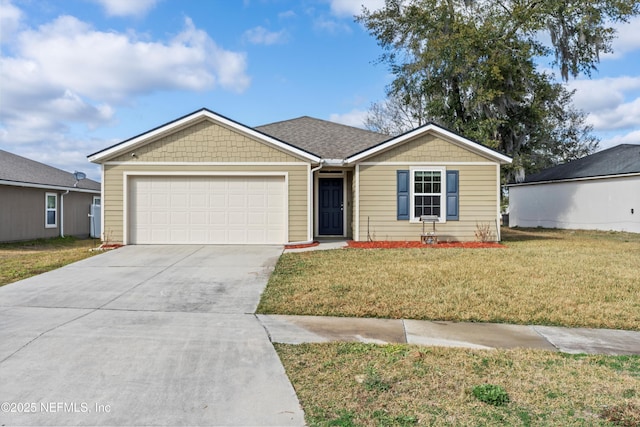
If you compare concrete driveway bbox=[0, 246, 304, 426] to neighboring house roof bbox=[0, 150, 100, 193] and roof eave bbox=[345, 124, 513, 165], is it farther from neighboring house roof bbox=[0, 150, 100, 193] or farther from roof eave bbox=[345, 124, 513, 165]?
neighboring house roof bbox=[0, 150, 100, 193]

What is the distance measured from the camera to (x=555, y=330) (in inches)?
218

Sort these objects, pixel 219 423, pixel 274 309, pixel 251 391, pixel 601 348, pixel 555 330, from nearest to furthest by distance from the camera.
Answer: pixel 219 423, pixel 251 391, pixel 601 348, pixel 555 330, pixel 274 309

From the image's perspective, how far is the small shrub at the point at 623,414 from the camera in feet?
10.1

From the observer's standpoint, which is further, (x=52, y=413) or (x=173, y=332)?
(x=173, y=332)

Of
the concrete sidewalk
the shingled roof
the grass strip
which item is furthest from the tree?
the grass strip

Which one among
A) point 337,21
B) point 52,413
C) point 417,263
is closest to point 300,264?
point 417,263

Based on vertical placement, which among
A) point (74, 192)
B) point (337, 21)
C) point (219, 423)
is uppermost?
point (337, 21)

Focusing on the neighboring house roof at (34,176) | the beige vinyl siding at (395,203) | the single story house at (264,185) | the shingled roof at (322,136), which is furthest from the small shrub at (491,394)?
the neighboring house roof at (34,176)

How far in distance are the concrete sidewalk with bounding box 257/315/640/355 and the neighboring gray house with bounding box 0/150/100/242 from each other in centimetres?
1488

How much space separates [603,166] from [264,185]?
17.8 m

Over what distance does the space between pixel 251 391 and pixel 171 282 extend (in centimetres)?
486

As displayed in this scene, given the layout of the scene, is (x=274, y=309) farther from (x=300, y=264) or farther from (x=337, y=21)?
(x=337, y=21)

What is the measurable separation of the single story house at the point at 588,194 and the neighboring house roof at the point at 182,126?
15454 millimetres

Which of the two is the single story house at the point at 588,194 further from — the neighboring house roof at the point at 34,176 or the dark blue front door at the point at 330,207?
the neighboring house roof at the point at 34,176
